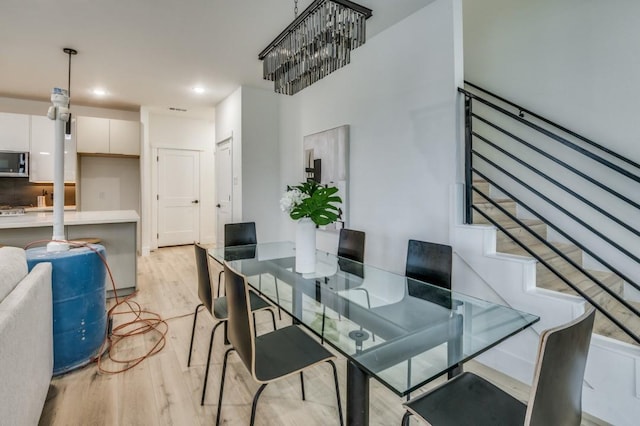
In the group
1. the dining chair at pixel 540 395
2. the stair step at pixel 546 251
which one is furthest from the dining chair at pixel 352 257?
the stair step at pixel 546 251

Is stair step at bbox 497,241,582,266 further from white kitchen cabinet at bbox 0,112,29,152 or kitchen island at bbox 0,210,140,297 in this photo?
white kitchen cabinet at bbox 0,112,29,152

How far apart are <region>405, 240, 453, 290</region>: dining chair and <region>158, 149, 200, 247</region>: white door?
220 inches

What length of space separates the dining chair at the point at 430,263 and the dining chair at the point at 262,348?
3.04 ft

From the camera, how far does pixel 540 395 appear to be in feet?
2.91

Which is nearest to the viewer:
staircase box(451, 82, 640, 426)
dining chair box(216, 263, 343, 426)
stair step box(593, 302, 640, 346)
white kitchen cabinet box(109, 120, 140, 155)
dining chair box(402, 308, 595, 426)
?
dining chair box(402, 308, 595, 426)

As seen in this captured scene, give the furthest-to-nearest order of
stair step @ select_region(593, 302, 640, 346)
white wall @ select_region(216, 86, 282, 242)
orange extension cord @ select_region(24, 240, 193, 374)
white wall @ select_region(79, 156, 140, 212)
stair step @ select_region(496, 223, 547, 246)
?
white wall @ select_region(79, 156, 140, 212)
white wall @ select_region(216, 86, 282, 242)
stair step @ select_region(496, 223, 547, 246)
orange extension cord @ select_region(24, 240, 193, 374)
stair step @ select_region(593, 302, 640, 346)

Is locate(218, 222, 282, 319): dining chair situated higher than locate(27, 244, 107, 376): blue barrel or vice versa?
locate(218, 222, 282, 319): dining chair

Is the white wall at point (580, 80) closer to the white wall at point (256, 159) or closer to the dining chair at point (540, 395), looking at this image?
the dining chair at point (540, 395)

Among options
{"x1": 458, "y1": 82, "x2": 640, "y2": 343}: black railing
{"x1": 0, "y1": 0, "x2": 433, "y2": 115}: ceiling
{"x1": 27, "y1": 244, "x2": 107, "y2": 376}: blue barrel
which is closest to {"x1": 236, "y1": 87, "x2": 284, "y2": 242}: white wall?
{"x1": 0, "y1": 0, "x2": 433, "y2": 115}: ceiling

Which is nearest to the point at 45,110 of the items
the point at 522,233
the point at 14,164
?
the point at 14,164

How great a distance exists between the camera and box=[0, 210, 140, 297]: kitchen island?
10.6 ft

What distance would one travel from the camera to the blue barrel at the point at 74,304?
2064 mm

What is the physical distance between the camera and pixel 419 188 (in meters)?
2.72

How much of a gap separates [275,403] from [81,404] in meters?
1.13
